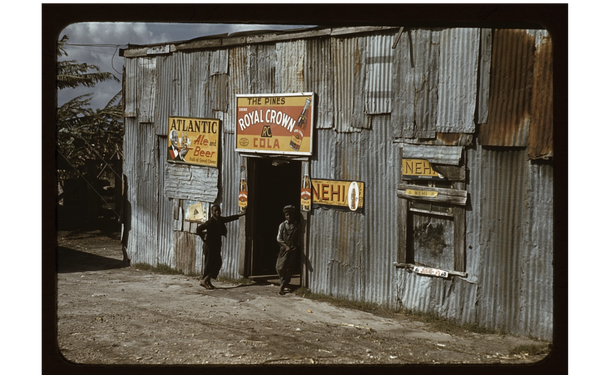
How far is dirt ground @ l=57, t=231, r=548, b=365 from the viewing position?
5.00m

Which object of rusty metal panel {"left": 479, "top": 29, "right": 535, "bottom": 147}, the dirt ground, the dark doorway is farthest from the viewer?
the dark doorway

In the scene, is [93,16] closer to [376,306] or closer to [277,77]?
[277,77]

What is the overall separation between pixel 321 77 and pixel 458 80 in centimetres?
204

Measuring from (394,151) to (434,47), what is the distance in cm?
152

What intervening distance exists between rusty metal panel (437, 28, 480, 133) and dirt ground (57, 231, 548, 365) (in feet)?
8.93

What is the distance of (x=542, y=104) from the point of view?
5.07 meters

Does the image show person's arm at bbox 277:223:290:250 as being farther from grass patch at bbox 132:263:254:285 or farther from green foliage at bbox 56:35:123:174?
green foliage at bbox 56:35:123:174

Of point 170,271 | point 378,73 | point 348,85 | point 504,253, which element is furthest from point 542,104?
point 170,271

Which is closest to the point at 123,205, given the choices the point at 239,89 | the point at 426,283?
the point at 239,89

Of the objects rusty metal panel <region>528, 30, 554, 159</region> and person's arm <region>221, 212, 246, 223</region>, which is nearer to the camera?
rusty metal panel <region>528, 30, 554, 159</region>

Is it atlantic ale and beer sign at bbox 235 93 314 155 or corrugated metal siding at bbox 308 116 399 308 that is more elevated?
atlantic ale and beer sign at bbox 235 93 314 155

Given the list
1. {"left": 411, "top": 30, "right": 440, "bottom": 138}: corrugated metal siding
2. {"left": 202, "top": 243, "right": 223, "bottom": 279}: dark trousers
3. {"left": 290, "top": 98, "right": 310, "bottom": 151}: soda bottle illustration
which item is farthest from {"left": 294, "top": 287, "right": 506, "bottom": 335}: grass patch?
{"left": 411, "top": 30, "right": 440, "bottom": 138}: corrugated metal siding

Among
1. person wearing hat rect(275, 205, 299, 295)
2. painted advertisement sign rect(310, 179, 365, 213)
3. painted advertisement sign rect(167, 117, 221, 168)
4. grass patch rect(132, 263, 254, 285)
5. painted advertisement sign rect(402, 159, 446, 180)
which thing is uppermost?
painted advertisement sign rect(167, 117, 221, 168)

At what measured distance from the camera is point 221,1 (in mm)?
4281
